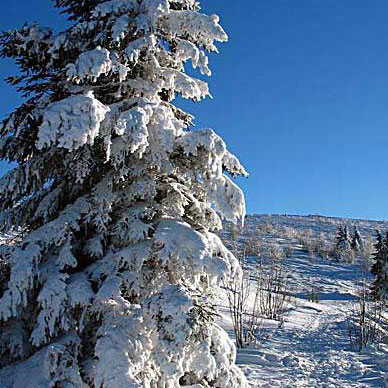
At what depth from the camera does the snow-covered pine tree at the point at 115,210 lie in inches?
158

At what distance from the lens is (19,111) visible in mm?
5180

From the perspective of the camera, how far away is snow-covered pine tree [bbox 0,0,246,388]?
402 centimetres

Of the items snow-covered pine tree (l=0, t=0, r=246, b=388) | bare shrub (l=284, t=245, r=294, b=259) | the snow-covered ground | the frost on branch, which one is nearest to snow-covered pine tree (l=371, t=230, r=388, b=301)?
the snow-covered ground

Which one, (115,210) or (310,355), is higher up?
(115,210)

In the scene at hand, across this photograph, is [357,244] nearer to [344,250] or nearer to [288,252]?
[344,250]

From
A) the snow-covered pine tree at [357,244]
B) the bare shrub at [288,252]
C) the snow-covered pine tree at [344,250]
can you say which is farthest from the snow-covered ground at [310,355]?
the snow-covered pine tree at [357,244]

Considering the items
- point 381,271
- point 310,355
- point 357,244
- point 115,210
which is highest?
point 357,244

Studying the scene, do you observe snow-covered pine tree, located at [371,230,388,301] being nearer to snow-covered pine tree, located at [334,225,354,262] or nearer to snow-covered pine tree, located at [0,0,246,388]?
snow-covered pine tree, located at [0,0,246,388]

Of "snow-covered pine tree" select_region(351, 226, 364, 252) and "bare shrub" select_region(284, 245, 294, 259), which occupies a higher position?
"snow-covered pine tree" select_region(351, 226, 364, 252)

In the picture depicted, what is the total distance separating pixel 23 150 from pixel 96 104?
1613mm

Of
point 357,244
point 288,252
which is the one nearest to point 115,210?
point 288,252

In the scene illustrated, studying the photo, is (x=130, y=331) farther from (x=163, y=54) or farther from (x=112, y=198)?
(x=163, y=54)

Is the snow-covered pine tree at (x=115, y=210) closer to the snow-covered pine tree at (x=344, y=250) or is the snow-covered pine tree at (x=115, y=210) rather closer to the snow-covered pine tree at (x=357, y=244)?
the snow-covered pine tree at (x=344, y=250)

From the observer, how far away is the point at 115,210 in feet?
16.3
